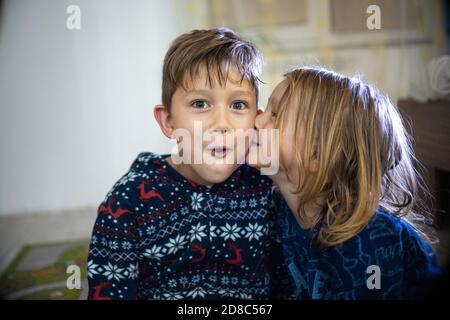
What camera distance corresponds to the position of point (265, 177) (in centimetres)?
117

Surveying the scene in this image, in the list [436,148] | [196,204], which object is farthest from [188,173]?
[436,148]

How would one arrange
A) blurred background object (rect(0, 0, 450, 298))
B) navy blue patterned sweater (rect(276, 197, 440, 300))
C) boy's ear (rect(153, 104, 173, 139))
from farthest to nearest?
blurred background object (rect(0, 0, 450, 298)), boy's ear (rect(153, 104, 173, 139)), navy blue patterned sweater (rect(276, 197, 440, 300))

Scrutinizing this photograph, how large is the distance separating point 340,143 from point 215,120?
0.27m

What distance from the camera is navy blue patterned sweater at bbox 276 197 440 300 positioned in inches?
39.1

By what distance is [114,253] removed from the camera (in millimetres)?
1026

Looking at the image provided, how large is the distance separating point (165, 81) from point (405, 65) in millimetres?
1546

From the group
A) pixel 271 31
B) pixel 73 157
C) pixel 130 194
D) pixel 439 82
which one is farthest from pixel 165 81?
pixel 73 157

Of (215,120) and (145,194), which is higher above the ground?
(215,120)

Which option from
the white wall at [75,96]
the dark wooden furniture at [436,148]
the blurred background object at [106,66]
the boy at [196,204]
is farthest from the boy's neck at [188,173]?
the white wall at [75,96]

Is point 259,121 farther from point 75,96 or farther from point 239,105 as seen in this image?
point 75,96

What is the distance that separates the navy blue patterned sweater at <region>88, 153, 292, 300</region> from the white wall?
1220mm

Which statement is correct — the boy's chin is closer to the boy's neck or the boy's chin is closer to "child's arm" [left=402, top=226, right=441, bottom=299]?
the boy's neck

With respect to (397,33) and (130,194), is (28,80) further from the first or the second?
(397,33)

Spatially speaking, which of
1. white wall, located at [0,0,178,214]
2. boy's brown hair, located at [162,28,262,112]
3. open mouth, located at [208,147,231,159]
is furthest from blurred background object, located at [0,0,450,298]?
open mouth, located at [208,147,231,159]
